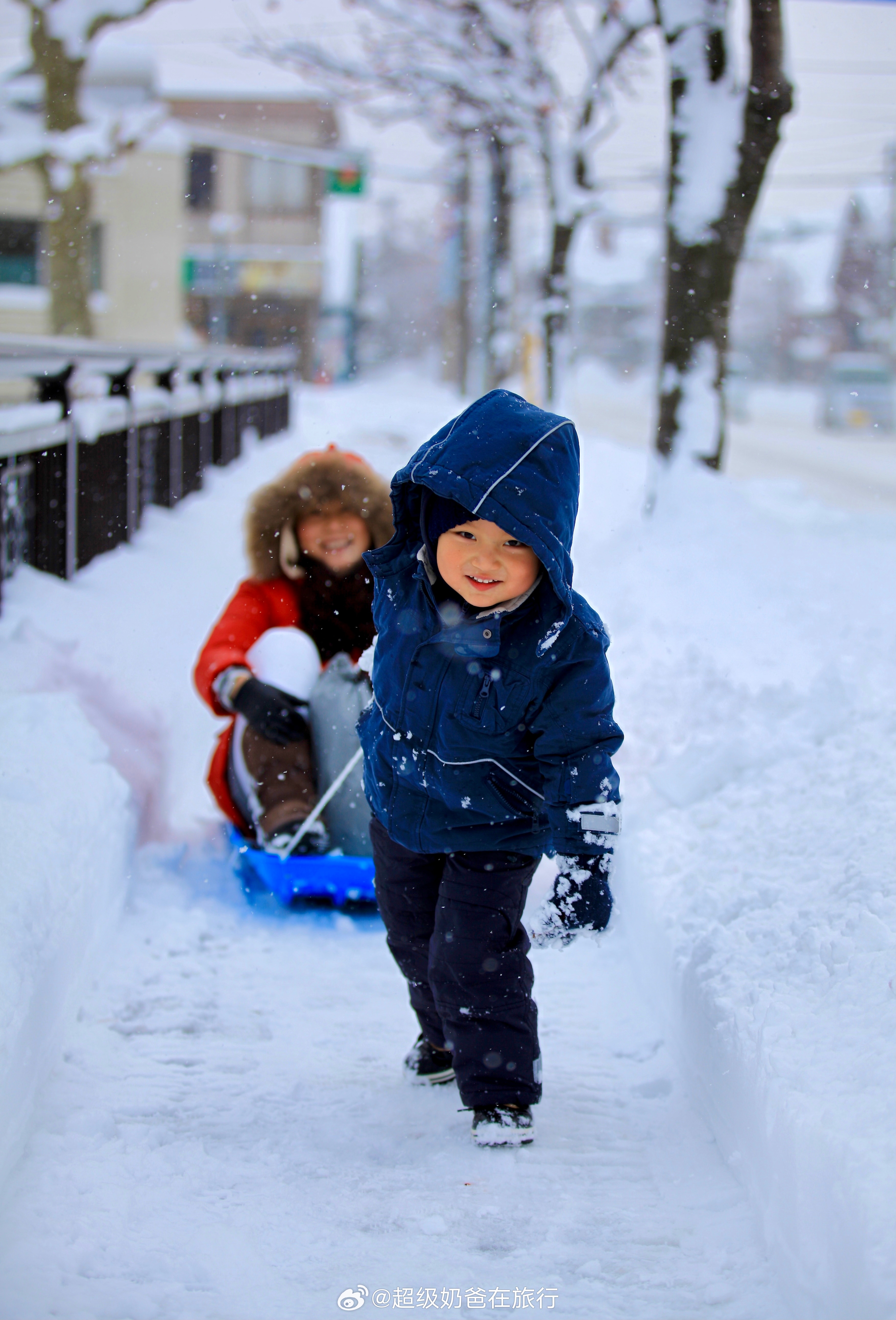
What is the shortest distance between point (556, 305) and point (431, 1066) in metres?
14.3

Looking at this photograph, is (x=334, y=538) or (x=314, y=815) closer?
(x=314, y=815)

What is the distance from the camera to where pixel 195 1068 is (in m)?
2.53

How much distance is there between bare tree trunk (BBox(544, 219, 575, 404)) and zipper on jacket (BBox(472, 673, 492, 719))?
13.7 meters

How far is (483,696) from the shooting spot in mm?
2084

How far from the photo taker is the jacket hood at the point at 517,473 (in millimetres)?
1982

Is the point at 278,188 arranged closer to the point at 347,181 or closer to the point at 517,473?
the point at 347,181

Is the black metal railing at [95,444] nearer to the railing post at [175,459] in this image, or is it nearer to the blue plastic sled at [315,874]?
the railing post at [175,459]

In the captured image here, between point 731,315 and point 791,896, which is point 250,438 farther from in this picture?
point 791,896

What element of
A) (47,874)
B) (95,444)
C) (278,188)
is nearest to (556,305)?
(95,444)

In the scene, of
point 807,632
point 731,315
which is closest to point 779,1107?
point 807,632

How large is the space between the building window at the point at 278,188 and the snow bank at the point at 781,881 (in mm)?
43512

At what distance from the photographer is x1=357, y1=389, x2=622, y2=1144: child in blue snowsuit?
2027mm

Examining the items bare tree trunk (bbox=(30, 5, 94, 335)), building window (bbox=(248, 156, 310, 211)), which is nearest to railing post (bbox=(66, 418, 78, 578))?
bare tree trunk (bbox=(30, 5, 94, 335))

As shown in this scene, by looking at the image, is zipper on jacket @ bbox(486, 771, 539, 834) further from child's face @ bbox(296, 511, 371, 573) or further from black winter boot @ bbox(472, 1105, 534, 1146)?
child's face @ bbox(296, 511, 371, 573)
